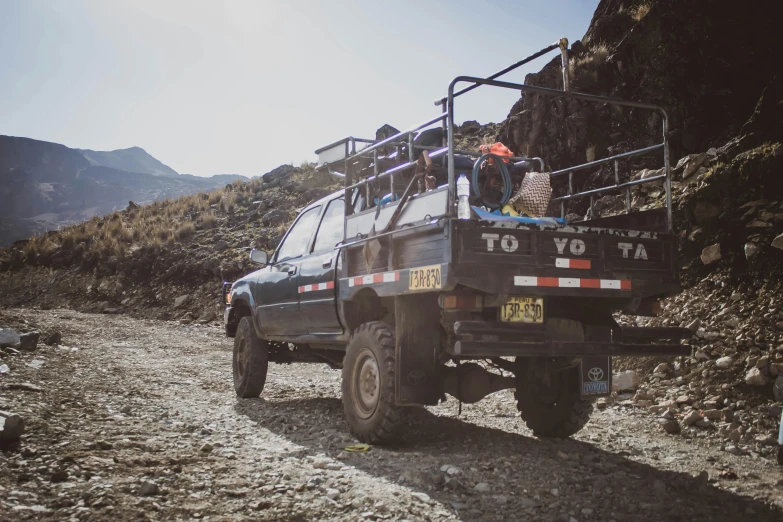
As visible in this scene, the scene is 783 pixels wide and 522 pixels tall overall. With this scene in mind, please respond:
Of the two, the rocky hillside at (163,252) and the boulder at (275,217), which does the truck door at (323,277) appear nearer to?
the rocky hillside at (163,252)

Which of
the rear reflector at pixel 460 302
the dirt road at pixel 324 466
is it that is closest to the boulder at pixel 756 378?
the dirt road at pixel 324 466

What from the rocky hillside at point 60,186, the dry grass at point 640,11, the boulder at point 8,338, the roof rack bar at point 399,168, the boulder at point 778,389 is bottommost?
the boulder at point 778,389

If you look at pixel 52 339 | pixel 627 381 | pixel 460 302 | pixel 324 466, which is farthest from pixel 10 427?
pixel 52 339

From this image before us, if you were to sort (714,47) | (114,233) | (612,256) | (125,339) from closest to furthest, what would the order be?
(612,256), (714,47), (125,339), (114,233)

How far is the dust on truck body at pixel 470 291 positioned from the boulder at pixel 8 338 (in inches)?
209

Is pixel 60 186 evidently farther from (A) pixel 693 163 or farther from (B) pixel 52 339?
(A) pixel 693 163

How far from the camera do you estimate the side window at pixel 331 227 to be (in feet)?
21.2

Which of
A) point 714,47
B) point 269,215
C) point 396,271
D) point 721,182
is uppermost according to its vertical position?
point 714,47

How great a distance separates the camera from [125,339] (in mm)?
14164

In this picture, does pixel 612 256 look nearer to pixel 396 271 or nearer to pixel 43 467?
pixel 396 271

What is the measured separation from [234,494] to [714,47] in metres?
12.3

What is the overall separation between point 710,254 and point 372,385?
17.4ft

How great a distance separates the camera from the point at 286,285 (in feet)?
23.2

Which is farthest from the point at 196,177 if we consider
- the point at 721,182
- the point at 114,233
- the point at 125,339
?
the point at 721,182
